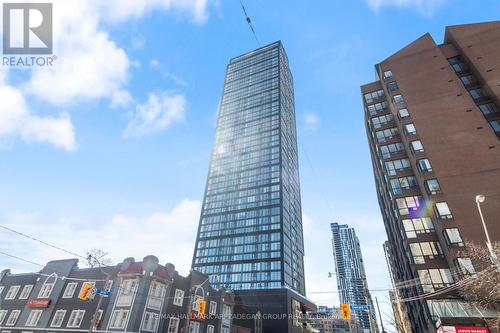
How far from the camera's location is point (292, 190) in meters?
143

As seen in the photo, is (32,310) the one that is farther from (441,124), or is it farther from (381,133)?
(441,124)

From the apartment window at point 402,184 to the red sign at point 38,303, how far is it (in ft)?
181

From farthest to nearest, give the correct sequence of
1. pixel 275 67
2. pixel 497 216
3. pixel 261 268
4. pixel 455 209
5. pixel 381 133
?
pixel 275 67
pixel 261 268
pixel 381 133
pixel 455 209
pixel 497 216

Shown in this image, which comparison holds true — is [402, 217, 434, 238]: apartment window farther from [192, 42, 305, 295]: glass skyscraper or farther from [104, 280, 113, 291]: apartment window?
[192, 42, 305, 295]: glass skyscraper

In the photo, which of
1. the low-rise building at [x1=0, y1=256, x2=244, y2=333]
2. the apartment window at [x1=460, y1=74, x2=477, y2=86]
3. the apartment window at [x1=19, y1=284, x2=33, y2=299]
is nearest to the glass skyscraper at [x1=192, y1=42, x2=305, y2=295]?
the low-rise building at [x1=0, y1=256, x2=244, y2=333]

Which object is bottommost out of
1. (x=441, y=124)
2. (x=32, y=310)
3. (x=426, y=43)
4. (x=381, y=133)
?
(x=32, y=310)

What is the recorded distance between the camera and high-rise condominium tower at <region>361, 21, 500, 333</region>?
33625 mm

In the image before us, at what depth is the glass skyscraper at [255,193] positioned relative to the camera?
112m

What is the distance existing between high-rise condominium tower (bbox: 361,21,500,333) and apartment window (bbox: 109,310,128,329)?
31.3 m

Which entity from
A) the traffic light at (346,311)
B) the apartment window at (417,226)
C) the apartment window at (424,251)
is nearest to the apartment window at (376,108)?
the apartment window at (417,226)

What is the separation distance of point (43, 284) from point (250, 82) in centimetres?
16195

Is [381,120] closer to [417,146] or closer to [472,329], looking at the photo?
[417,146]

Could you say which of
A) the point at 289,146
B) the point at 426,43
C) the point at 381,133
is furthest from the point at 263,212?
the point at 426,43

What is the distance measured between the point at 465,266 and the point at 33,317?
185 ft
